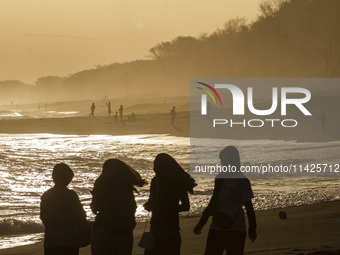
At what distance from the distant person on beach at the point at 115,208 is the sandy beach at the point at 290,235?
2776 mm

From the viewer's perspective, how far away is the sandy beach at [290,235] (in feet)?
31.7

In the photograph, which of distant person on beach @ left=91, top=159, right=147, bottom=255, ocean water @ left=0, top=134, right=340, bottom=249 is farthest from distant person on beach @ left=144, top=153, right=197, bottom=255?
ocean water @ left=0, top=134, right=340, bottom=249

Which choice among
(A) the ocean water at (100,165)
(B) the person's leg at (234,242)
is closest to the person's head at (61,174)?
(B) the person's leg at (234,242)

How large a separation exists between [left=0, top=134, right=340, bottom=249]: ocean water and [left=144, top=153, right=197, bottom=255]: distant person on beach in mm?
1881

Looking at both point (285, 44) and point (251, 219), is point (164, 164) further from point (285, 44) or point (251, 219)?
point (285, 44)

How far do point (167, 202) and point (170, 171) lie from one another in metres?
0.28

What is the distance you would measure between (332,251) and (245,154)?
74.2 ft

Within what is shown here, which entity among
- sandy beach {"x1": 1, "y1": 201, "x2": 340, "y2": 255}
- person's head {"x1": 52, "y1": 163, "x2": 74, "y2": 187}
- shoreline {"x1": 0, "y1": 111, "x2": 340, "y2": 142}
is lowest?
sandy beach {"x1": 1, "y1": 201, "x2": 340, "y2": 255}

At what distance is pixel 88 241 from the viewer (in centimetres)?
698

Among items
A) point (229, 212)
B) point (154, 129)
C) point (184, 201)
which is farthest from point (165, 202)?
point (154, 129)

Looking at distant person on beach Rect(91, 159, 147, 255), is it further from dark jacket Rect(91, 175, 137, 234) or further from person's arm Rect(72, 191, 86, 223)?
person's arm Rect(72, 191, 86, 223)

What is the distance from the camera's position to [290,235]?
11227 mm

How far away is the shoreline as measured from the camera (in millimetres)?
39031

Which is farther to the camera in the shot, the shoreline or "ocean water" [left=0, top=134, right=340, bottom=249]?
the shoreline
